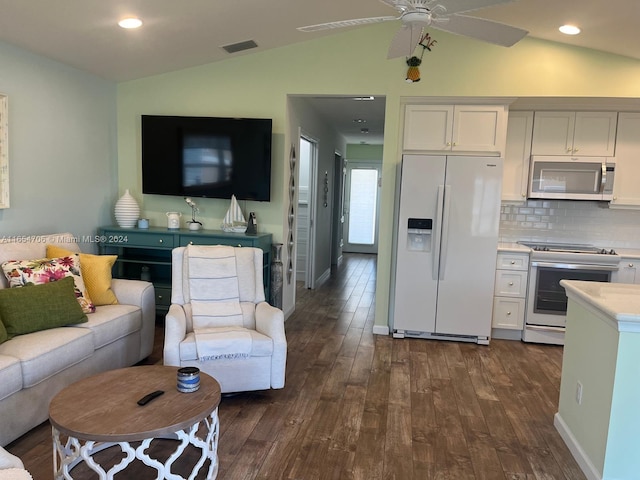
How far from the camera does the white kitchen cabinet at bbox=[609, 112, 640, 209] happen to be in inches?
174

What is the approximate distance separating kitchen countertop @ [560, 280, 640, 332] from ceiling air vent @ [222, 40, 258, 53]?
10.6 ft

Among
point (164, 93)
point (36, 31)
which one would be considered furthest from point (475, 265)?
point (36, 31)

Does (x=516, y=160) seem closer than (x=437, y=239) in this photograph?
No

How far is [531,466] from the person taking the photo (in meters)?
2.41

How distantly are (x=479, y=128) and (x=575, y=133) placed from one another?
41.1 inches

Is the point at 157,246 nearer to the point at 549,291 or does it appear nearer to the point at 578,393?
the point at 578,393

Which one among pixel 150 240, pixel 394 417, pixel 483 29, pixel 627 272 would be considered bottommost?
pixel 394 417

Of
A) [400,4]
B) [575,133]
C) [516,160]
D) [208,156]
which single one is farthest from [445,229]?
[400,4]

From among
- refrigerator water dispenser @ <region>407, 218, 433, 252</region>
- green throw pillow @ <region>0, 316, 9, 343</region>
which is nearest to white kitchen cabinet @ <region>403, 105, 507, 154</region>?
refrigerator water dispenser @ <region>407, 218, 433, 252</region>

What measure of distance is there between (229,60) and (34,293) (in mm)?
2798

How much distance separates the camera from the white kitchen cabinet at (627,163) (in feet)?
14.5

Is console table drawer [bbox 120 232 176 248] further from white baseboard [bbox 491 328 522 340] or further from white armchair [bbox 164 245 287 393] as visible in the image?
white baseboard [bbox 491 328 522 340]

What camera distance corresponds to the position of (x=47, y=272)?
9.95ft

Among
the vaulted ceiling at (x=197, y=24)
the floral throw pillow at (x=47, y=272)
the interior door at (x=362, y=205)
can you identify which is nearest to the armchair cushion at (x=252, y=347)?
the floral throw pillow at (x=47, y=272)
